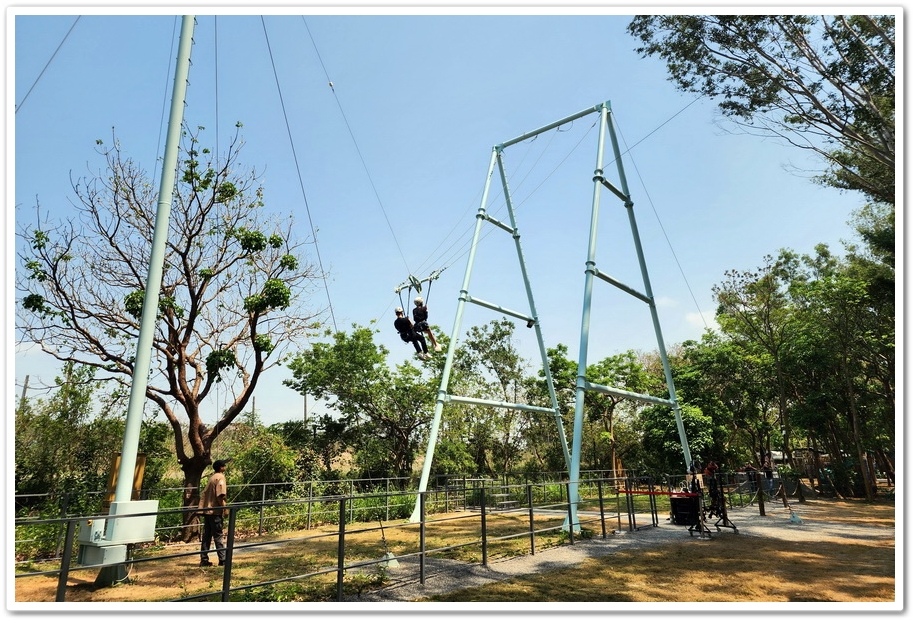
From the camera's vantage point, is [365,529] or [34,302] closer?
[365,529]

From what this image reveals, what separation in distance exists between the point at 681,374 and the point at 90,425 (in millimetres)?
20748

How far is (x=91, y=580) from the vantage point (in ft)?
19.4

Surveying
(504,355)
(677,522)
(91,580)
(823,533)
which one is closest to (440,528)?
(677,522)

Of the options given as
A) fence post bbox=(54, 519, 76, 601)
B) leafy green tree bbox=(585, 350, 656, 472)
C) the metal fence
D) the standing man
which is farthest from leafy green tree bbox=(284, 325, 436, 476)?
fence post bbox=(54, 519, 76, 601)

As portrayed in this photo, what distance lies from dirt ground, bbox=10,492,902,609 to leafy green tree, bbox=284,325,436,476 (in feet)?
33.3

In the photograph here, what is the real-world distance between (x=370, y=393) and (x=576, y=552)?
503 inches

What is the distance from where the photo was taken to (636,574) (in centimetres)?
608

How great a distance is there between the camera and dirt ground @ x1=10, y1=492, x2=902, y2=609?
518 cm

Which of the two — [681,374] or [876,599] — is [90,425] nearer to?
[876,599]

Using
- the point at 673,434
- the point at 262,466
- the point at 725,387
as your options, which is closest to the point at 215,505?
the point at 262,466

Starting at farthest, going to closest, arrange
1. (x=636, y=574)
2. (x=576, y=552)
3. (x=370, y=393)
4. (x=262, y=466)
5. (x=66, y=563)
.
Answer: (x=370, y=393) < (x=262, y=466) < (x=576, y=552) < (x=636, y=574) < (x=66, y=563)

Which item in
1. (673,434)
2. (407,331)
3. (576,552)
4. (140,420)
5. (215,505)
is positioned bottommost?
(576,552)

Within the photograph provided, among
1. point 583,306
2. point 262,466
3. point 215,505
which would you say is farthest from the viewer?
point 262,466

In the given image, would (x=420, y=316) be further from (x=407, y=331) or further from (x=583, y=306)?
(x=583, y=306)
